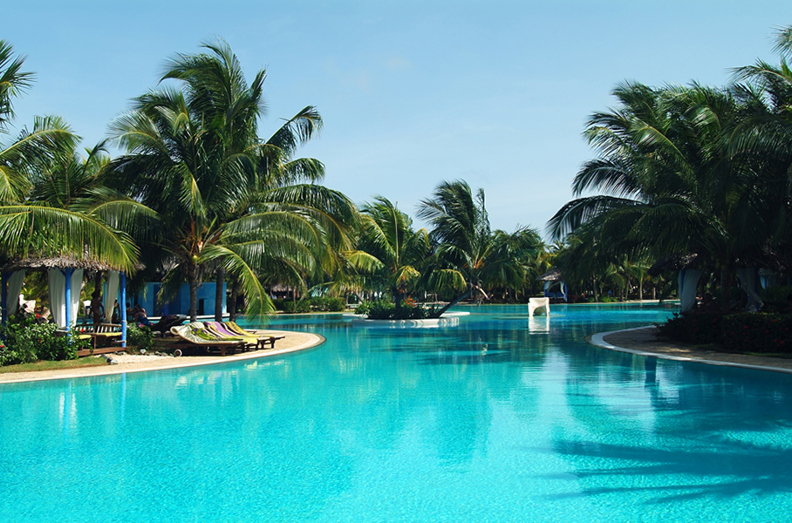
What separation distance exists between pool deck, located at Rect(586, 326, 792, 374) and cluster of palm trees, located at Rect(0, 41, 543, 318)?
754 centimetres

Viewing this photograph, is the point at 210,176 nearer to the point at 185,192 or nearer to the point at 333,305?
the point at 185,192

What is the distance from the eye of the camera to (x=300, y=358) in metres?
13.1

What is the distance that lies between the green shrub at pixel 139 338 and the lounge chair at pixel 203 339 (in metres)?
1.26

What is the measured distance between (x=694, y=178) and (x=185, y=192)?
11.5m

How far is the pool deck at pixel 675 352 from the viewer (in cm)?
1041

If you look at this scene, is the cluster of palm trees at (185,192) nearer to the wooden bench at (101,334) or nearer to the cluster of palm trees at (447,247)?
the wooden bench at (101,334)

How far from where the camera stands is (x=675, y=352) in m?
12.6

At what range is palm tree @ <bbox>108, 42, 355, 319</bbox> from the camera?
1315 cm

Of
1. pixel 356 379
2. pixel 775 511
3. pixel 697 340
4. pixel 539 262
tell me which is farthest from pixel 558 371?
pixel 539 262

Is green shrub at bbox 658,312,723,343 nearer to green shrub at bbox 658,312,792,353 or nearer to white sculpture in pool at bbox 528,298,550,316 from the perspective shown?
green shrub at bbox 658,312,792,353

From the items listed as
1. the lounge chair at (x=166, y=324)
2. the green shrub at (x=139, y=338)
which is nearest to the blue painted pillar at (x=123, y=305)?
the green shrub at (x=139, y=338)

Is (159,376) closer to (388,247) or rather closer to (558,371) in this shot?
(558,371)

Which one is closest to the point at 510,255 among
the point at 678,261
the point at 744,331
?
the point at 678,261

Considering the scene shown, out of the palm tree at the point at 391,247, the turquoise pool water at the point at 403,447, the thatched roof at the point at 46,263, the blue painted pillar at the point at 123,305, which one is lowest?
the turquoise pool water at the point at 403,447
